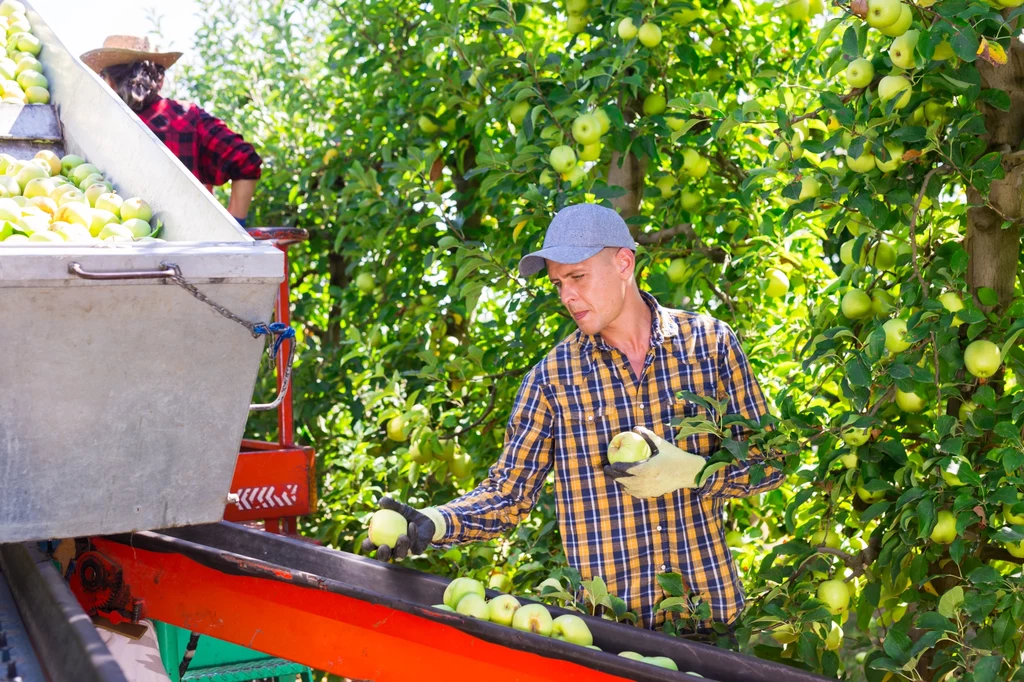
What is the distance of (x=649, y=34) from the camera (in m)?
2.62

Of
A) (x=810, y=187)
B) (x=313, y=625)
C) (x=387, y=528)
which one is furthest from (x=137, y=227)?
(x=810, y=187)

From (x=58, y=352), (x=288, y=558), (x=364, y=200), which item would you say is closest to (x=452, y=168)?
(x=364, y=200)

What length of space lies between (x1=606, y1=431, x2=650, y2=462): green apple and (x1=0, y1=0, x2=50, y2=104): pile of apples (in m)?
2.05

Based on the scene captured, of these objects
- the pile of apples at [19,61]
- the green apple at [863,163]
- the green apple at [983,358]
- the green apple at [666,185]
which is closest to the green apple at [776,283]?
the green apple at [666,185]

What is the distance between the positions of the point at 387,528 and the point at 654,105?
1531mm

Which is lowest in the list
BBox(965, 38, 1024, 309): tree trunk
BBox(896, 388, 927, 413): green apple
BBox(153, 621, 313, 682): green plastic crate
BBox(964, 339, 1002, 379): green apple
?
BBox(153, 621, 313, 682): green plastic crate

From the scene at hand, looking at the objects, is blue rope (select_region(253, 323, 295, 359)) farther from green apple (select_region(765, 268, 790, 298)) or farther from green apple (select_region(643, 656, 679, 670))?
green apple (select_region(765, 268, 790, 298))

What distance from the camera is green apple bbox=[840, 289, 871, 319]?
2209 mm

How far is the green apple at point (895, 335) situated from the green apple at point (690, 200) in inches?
37.9

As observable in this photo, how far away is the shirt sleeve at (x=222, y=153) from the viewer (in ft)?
11.7

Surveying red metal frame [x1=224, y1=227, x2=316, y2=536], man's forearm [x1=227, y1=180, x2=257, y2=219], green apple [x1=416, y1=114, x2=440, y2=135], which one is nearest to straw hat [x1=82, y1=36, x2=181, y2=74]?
man's forearm [x1=227, y1=180, x2=257, y2=219]

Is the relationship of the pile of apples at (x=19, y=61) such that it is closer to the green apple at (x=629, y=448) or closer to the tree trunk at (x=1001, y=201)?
the green apple at (x=629, y=448)

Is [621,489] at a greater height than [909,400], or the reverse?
[909,400]

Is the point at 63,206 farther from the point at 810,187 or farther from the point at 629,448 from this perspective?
the point at 810,187
